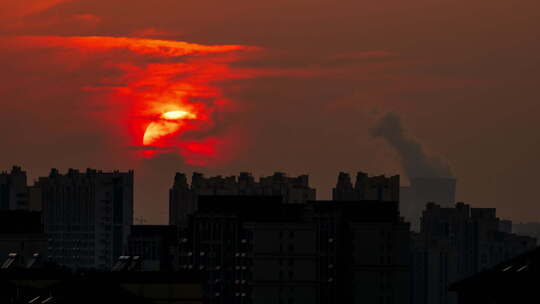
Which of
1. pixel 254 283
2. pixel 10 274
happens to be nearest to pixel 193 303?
pixel 10 274

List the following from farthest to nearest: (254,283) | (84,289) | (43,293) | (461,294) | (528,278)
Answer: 1. (254,283)
2. (43,293)
3. (84,289)
4. (461,294)
5. (528,278)

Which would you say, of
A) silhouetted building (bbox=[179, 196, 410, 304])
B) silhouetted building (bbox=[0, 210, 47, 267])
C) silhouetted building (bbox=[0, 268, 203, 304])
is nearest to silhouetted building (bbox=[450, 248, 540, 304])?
silhouetted building (bbox=[0, 268, 203, 304])

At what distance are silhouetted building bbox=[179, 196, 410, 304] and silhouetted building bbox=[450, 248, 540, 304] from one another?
106 m

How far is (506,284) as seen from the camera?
38562 mm

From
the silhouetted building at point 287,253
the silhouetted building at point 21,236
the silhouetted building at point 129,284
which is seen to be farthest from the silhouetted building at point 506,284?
the silhouetted building at point 21,236

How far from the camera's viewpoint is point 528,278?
3812cm

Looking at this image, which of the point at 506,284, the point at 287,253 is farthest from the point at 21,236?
the point at 506,284

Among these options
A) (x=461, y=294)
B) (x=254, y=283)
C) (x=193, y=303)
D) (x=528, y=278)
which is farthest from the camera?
(x=254, y=283)

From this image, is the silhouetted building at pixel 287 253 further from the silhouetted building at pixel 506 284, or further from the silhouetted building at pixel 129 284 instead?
the silhouetted building at pixel 506 284

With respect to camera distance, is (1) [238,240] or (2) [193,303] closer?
(2) [193,303]

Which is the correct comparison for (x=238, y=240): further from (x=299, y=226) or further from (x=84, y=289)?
(x=84, y=289)

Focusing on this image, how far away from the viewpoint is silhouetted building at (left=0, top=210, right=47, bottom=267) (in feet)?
501

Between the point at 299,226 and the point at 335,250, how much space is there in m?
4.42

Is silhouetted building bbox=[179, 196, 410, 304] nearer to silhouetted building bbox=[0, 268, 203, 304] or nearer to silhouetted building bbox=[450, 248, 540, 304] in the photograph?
silhouetted building bbox=[0, 268, 203, 304]
